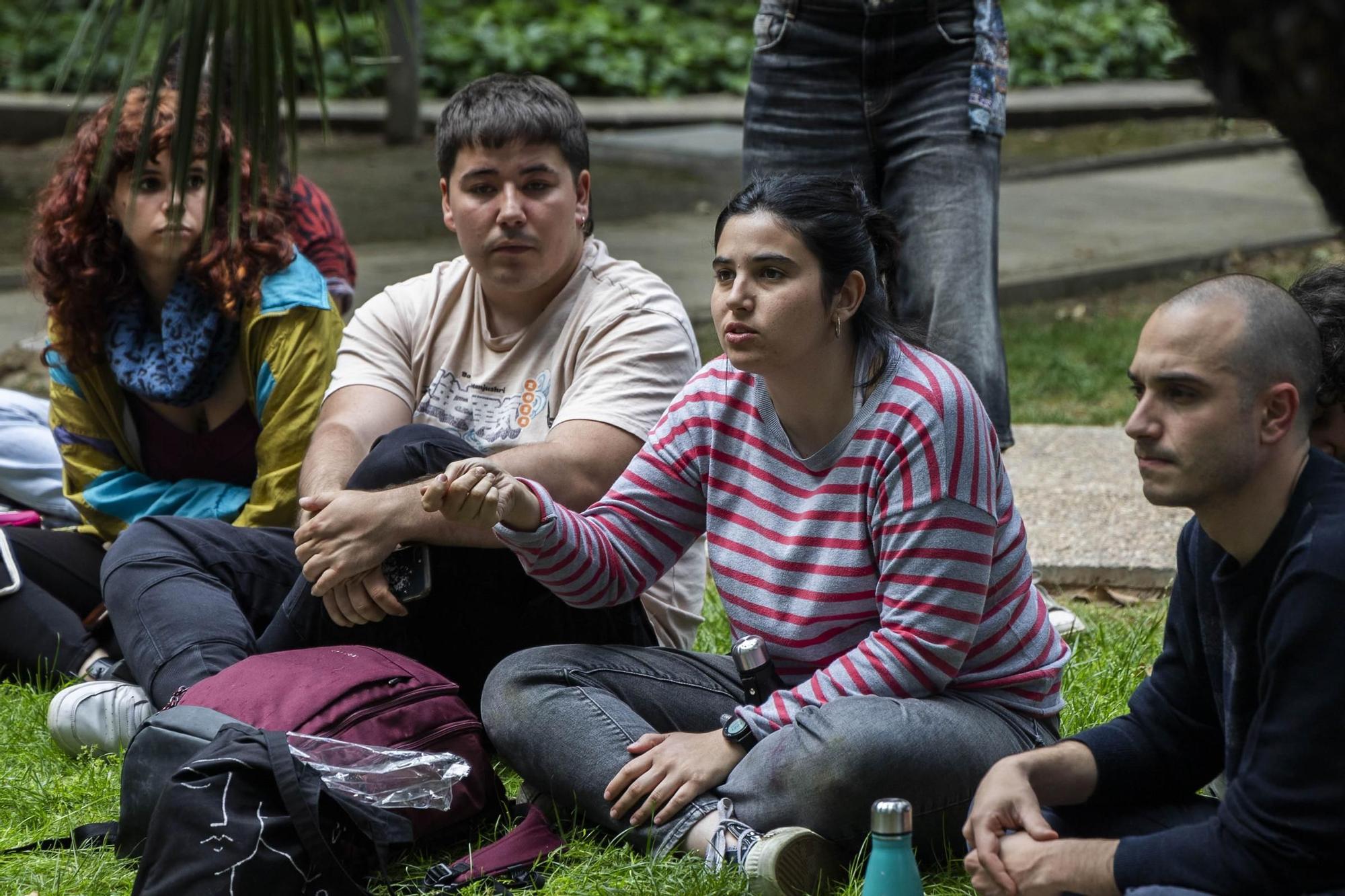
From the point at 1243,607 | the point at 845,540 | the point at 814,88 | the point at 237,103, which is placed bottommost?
the point at 845,540

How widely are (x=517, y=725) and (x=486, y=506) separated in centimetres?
42

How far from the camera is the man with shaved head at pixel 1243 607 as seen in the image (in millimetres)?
2080

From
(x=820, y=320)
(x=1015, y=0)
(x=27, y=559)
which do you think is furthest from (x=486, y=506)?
(x=1015, y=0)

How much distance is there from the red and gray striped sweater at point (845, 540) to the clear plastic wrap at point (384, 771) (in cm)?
39

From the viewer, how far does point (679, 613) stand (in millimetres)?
3469

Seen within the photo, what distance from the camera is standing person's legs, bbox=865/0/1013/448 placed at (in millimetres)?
3738

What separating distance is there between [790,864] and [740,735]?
25 cm

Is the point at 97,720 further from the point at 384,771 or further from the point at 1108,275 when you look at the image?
the point at 1108,275

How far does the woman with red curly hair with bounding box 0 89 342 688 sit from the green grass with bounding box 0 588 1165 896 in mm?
268

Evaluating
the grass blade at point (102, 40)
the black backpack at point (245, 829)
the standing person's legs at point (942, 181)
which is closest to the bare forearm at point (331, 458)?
the black backpack at point (245, 829)

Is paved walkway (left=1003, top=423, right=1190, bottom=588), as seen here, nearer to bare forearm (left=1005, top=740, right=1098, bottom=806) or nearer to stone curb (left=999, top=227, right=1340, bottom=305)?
bare forearm (left=1005, top=740, right=1098, bottom=806)

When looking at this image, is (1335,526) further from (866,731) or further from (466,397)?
(466,397)

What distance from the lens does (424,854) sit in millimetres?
2941

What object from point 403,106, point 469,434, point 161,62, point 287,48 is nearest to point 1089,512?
point 469,434
